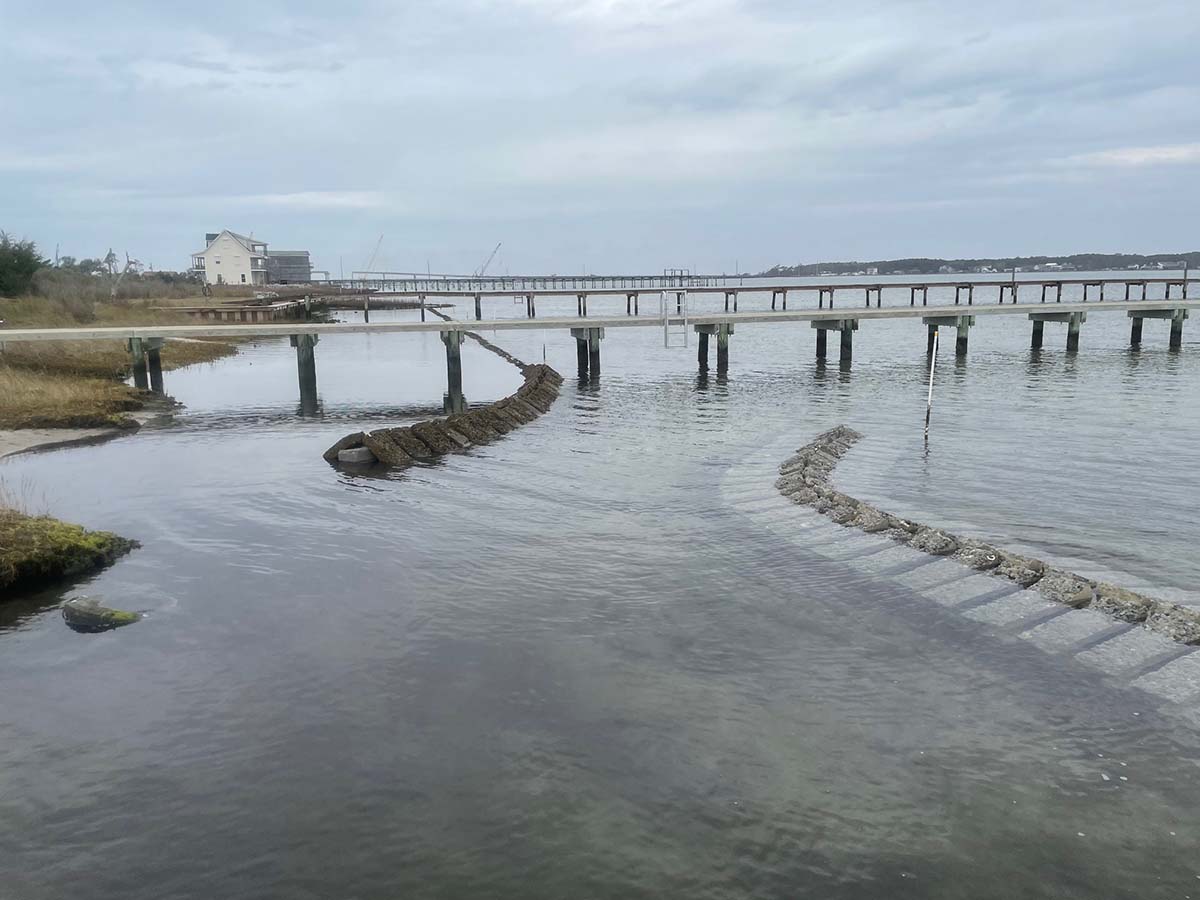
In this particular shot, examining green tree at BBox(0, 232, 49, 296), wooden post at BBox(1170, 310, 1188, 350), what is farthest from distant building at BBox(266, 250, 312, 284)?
wooden post at BBox(1170, 310, 1188, 350)

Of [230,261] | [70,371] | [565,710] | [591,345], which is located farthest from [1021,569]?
[230,261]

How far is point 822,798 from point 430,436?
60.7 feet

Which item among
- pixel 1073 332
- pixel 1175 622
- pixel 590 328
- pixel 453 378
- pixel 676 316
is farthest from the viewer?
pixel 1073 332

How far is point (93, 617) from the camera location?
12102 mm

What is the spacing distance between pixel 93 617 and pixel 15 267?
193ft

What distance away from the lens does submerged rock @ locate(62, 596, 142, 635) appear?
12.0m

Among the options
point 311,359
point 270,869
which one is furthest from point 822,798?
point 311,359

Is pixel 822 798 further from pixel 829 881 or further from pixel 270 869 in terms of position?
pixel 270 869

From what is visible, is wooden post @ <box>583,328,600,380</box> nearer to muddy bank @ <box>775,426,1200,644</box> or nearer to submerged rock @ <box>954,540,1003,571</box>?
muddy bank @ <box>775,426,1200,644</box>

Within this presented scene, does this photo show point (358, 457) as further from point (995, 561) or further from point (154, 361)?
point (154, 361)

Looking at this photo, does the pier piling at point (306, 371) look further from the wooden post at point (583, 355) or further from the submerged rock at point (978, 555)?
the submerged rock at point (978, 555)

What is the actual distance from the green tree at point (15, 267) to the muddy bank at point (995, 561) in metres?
56.8

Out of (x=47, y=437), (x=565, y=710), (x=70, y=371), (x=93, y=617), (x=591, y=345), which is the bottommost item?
(x=565, y=710)

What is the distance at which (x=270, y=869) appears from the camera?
7.23m
